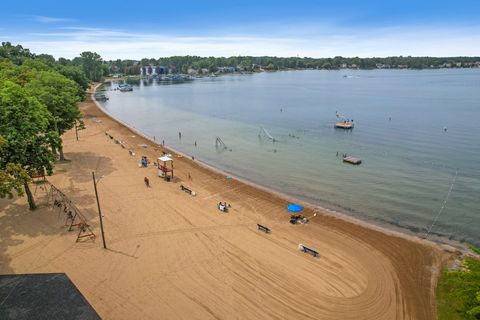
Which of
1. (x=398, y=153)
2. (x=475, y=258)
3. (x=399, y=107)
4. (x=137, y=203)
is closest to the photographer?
(x=475, y=258)

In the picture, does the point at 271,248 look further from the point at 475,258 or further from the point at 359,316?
the point at 475,258

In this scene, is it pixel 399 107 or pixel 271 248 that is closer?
pixel 271 248

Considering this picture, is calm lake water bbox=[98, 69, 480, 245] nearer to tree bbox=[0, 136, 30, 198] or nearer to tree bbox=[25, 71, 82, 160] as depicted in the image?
tree bbox=[25, 71, 82, 160]

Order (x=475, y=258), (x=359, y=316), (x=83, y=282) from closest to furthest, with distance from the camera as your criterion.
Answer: (x=359, y=316)
(x=83, y=282)
(x=475, y=258)

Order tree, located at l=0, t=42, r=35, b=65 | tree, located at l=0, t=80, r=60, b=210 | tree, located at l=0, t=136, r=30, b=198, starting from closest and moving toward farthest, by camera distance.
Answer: tree, located at l=0, t=136, r=30, b=198 < tree, located at l=0, t=80, r=60, b=210 < tree, located at l=0, t=42, r=35, b=65

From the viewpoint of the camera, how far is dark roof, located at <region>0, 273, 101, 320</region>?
1750cm

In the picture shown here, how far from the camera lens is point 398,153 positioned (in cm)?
6456

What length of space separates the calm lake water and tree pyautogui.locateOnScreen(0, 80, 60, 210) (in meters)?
30.0

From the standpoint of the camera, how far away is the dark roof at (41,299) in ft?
57.4

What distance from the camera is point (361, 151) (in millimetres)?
67188

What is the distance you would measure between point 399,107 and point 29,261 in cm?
12455

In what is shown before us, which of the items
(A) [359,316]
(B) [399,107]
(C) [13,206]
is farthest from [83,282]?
(B) [399,107]

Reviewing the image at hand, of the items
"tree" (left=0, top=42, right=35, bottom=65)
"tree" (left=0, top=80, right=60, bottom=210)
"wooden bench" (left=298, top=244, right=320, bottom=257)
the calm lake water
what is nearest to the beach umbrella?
the calm lake water

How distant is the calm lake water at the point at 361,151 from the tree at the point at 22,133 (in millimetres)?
30022
